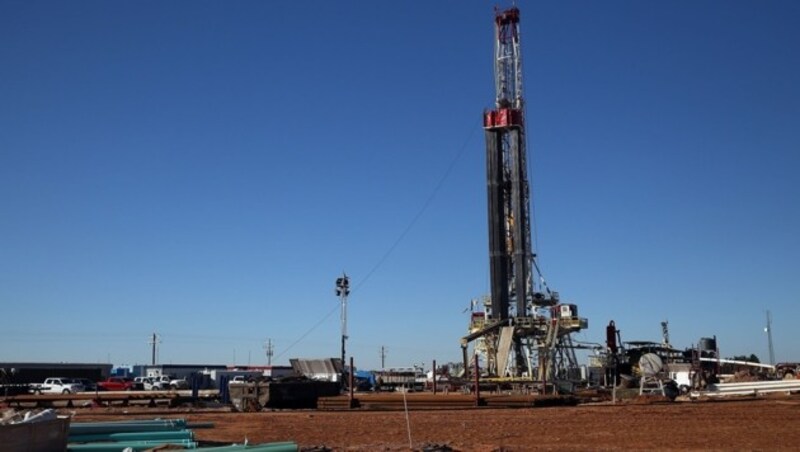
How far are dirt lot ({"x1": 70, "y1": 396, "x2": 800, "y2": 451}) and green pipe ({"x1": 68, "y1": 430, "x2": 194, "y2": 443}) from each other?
10.8 ft

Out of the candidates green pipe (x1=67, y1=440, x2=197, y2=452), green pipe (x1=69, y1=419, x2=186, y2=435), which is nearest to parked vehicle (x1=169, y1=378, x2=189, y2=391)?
green pipe (x1=69, y1=419, x2=186, y2=435)

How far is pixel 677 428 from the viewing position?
23.7 meters

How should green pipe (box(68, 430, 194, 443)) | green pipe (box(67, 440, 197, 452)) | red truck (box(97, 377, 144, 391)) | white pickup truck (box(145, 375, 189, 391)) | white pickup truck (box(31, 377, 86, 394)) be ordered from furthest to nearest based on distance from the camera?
white pickup truck (box(145, 375, 189, 391)) < red truck (box(97, 377, 144, 391)) < white pickup truck (box(31, 377, 86, 394)) < green pipe (box(68, 430, 194, 443)) < green pipe (box(67, 440, 197, 452))

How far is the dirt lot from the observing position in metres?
19.8

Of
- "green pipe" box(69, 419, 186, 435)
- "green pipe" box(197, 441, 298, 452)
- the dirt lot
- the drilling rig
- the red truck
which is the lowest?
the dirt lot

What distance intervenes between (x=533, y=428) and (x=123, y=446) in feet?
41.8

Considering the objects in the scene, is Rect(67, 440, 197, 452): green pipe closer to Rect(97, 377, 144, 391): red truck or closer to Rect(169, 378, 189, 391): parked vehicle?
Rect(97, 377, 144, 391): red truck

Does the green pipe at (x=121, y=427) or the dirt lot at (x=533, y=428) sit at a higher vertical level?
the green pipe at (x=121, y=427)

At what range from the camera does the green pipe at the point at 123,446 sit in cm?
1555

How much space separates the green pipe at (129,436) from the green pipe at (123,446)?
2.07 feet

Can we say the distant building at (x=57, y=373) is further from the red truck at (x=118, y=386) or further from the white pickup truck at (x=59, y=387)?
the white pickup truck at (x=59, y=387)

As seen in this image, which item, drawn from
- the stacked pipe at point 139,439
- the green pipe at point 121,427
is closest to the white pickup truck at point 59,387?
the green pipe at point 121,427

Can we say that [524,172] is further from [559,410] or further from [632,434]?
[632,434]

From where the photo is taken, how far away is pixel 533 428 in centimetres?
2453
